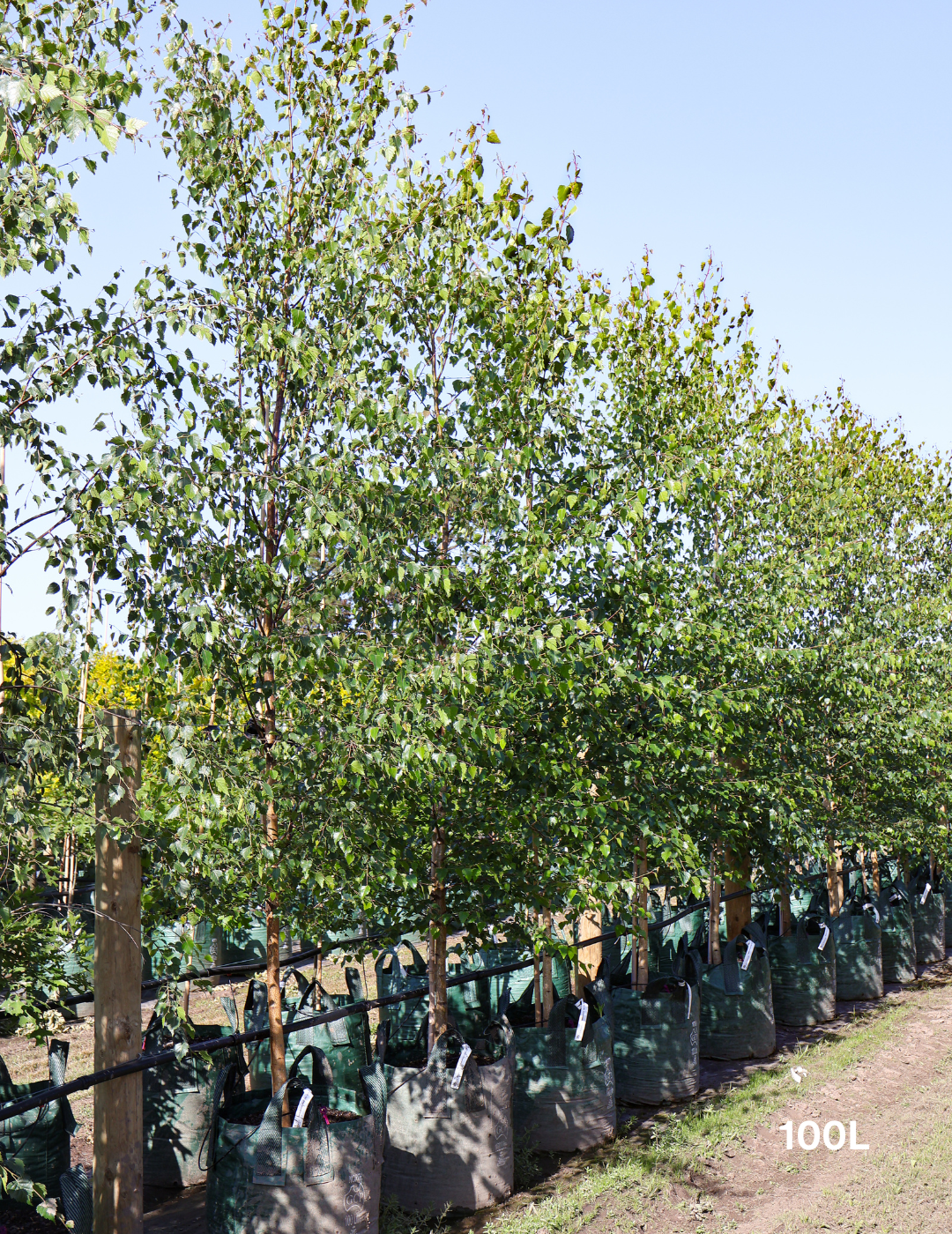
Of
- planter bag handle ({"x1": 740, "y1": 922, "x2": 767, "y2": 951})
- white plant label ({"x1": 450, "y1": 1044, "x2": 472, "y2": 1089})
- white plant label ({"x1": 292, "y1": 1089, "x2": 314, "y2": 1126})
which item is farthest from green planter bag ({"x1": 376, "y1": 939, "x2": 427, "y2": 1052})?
planter bag handle ({"x1": 740, "y1": 922, "x2": 767, "y2": 951})

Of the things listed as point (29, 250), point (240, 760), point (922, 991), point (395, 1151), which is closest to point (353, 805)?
point (240, 760)

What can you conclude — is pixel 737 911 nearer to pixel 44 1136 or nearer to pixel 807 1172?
pixel 807 1172

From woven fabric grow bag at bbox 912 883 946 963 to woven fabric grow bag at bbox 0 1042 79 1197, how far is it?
11554mm

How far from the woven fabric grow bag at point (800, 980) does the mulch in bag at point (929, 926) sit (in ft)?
12.5

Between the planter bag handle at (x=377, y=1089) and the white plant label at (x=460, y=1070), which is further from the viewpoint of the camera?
the white plant label at (x=460, y=1070)

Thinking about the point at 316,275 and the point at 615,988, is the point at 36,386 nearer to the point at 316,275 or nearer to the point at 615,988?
the point at 316,275

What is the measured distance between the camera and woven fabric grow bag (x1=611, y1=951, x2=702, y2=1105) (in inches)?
319

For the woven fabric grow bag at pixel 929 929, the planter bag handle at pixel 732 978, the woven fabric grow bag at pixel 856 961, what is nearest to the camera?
the planter bag handle at pixel 732 978

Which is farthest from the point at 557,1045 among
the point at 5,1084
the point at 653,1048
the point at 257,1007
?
the point at 5,1084

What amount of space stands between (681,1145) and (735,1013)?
2478 millimetres

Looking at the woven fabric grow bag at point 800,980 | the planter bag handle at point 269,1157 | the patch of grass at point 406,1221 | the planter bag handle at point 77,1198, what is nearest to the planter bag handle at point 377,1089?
the patch of grass at point 406,1221

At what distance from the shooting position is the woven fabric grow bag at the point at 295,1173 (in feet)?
16.8

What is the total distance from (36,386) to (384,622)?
211 cm

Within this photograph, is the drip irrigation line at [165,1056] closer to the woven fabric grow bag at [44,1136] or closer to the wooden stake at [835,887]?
the woven fabric grow bag at [44,1136]
